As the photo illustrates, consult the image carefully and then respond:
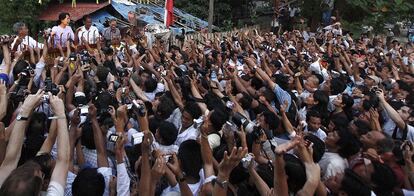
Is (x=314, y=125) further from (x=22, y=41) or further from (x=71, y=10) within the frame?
(x=71, y=10)

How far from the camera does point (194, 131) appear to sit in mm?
4340

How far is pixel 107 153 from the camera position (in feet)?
12.5

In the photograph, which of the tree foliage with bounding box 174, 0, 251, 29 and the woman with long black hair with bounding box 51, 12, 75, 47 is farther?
the tree foliage with bounding box 174, 0, 251, 29

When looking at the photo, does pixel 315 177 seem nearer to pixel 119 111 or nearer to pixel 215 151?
pixel 215 151

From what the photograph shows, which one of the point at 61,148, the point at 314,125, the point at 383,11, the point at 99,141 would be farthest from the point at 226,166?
the point at 383,11

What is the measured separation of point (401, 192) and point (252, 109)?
2.21m

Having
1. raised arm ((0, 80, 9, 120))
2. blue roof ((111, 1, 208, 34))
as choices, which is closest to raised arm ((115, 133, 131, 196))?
raised arm ((0, 80, 9, 120))

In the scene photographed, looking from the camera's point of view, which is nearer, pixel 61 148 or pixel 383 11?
pixel 61 148

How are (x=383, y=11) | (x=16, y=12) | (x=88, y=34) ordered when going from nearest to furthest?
(x=88, y=34), (x=16, y=12), (x=383, y=11)

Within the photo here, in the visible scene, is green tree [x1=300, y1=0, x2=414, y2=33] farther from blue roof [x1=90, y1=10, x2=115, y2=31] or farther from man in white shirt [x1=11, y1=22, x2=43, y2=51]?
man in white shirt [x1=11, y1=22, x2=43, y2=51]

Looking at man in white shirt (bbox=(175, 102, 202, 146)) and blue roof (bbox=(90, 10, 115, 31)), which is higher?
blue roof (bbox=(90, 10, 115, 31))

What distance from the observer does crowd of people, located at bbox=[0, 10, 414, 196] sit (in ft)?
9.80

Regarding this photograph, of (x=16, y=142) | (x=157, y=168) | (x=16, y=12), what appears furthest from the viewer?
(x=16, y=12)

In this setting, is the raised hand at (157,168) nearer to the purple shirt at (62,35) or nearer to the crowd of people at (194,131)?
the crowd of people at (194,131)
